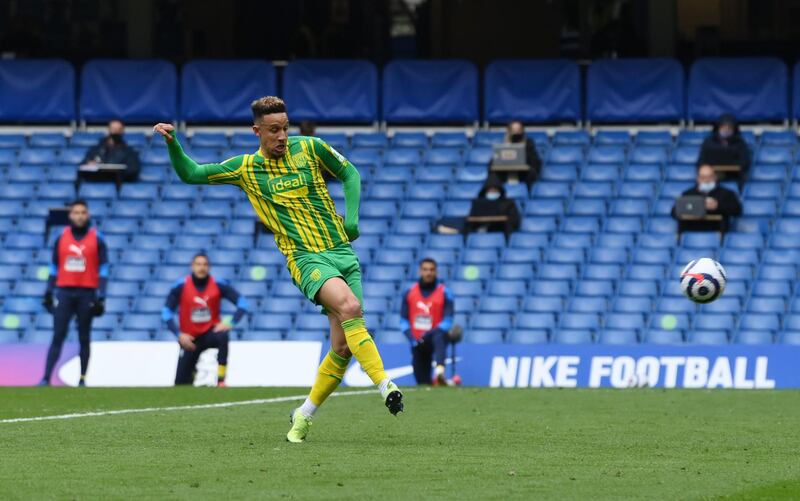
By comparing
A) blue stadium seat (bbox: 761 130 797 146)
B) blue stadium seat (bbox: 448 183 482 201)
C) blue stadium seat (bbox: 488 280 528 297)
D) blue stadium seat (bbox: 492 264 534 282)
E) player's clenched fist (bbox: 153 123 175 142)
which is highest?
player's clenched fist (bbox: 153 123 175 142)

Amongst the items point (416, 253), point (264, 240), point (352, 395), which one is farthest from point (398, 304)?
point (352, 395)

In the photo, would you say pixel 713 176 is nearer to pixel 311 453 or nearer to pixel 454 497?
pixel 311 453

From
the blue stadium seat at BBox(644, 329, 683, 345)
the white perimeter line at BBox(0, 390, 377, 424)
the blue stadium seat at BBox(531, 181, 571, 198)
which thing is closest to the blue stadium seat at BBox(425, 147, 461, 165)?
the blue stadium seat at BBox(531, 181, 571, 198)

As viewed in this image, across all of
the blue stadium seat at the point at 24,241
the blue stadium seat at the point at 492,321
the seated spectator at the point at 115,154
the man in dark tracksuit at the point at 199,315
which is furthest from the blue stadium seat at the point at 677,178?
the blue stadium seat at the point at 24,241

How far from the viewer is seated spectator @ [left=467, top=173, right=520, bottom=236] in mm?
23734

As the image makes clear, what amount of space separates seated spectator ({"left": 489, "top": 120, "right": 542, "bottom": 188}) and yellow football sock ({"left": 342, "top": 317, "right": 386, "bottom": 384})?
590 inches

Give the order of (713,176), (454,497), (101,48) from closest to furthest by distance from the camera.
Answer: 1. (454,497)
2. (713,176)
3. (101,48)

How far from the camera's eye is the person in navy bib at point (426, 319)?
747 inches

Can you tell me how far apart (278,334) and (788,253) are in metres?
7.06

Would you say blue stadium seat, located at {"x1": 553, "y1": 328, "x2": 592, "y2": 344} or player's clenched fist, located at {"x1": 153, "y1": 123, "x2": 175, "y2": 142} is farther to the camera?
blue stadium seat, located at {"x1": 553, "y1": 328, "x2": 592, "y2": 344}

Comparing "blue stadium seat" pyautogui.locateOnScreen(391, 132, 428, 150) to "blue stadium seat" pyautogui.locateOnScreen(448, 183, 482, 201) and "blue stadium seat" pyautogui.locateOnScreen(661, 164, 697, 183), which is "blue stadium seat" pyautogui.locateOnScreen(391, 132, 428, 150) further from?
"blue stadium seat" pyautogui.locateOnScreen(661, 164, 697, 183)

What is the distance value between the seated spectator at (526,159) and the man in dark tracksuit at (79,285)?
7.72m

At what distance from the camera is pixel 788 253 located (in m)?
22.6

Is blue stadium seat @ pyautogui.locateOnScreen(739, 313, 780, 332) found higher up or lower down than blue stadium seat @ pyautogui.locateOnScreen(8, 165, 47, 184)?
lower down
